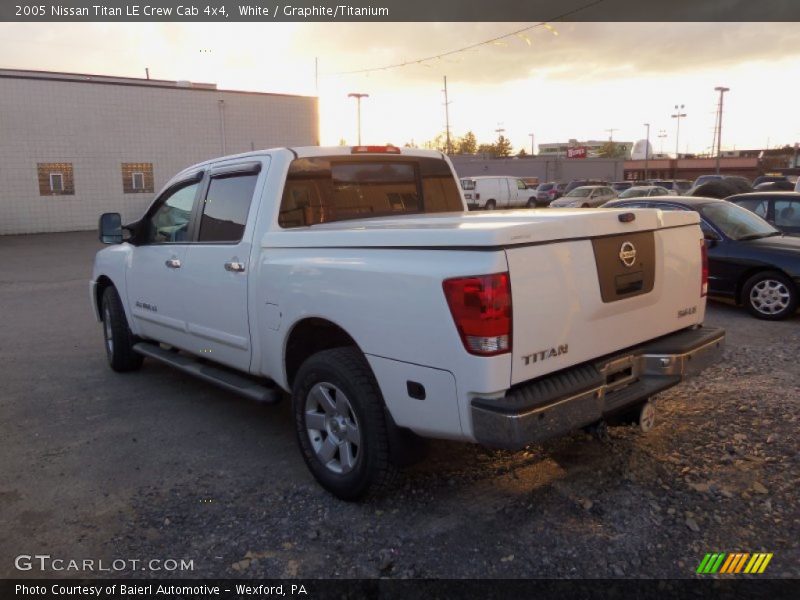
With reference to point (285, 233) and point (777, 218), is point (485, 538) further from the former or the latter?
point (777, 218)

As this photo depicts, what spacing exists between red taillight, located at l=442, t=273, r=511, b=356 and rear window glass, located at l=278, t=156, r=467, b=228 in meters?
1.91

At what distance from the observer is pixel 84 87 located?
86.1 feet

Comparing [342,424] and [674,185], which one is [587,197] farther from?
[342,424]

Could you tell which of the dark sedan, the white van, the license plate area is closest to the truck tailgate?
the license plate area

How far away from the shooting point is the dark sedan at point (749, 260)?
828cm

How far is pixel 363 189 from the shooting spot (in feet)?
16.6

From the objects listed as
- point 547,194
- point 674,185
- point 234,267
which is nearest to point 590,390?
point 234,267

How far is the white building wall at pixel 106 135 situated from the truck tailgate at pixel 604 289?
88.0 ft

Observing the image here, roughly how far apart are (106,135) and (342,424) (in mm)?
26762

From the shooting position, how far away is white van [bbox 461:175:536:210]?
36125 mm

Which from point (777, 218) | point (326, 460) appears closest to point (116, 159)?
point (777, 218)

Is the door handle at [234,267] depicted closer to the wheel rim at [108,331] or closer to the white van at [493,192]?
the wheel rim at [108,331]
